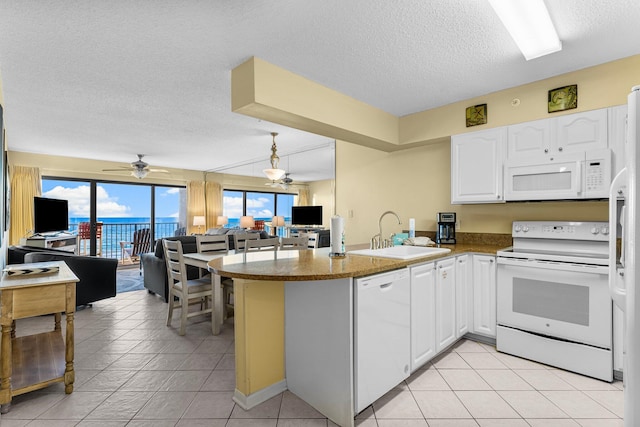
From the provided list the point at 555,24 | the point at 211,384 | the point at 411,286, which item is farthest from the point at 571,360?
the point at 211,384

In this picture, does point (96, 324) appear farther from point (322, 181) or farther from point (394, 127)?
point (322, 181)

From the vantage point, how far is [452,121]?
10.7ft

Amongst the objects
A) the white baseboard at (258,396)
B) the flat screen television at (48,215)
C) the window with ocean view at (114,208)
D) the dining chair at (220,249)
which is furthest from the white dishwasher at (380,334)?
the window with ocean view at (114,208)

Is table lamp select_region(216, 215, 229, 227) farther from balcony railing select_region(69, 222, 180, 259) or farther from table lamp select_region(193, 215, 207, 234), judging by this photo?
balcony railing select_region(69, 222, 180, 259)

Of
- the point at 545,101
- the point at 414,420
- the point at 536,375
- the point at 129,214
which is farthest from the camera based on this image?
the point at 129,214

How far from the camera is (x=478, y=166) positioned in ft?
9.69

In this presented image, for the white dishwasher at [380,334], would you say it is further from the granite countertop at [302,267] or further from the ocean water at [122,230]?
Answer: the ocean water at [122,230]

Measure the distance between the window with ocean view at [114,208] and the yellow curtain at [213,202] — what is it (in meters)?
0.63

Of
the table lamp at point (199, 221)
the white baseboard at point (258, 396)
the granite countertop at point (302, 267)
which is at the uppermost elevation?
the table lamp at point (199, 221)

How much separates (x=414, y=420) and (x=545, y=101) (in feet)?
9.20

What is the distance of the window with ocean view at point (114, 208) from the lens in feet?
22.3

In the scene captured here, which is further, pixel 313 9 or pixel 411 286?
pixel 411 286

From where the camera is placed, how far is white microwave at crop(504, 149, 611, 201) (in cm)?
229

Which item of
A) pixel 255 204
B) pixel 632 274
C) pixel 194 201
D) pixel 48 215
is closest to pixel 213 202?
pixel 194 201
